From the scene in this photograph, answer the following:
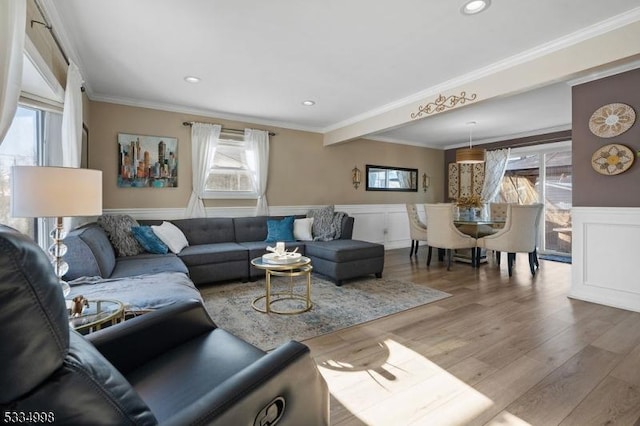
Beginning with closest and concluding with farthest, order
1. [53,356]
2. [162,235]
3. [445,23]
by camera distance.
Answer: [53,356]
[445,23]
[162,235]

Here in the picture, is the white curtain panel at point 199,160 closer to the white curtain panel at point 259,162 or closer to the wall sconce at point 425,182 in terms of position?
the white curtain panel at point 259,162

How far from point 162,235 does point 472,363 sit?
3.45 metres

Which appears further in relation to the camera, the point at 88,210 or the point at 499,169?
the point at 499,169

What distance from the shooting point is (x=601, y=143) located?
3141 millimetres

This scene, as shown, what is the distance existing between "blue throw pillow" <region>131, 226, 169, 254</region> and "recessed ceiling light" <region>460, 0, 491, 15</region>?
12.2 feet

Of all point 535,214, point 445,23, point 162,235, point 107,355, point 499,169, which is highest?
point 445,23

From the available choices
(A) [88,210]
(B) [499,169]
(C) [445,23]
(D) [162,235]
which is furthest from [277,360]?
(B) [499,169]

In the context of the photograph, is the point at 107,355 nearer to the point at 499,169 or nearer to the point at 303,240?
the point at 303,240

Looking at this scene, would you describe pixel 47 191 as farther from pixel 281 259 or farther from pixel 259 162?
pixel 259 162

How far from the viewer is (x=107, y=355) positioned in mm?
1198

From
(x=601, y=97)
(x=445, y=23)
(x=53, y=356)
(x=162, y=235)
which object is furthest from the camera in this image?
(x=162, y=235)

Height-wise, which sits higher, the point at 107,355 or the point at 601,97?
the point at 601,97

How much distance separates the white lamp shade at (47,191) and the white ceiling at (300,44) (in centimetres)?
138

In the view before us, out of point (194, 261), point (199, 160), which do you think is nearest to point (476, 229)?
point (194, 261)
